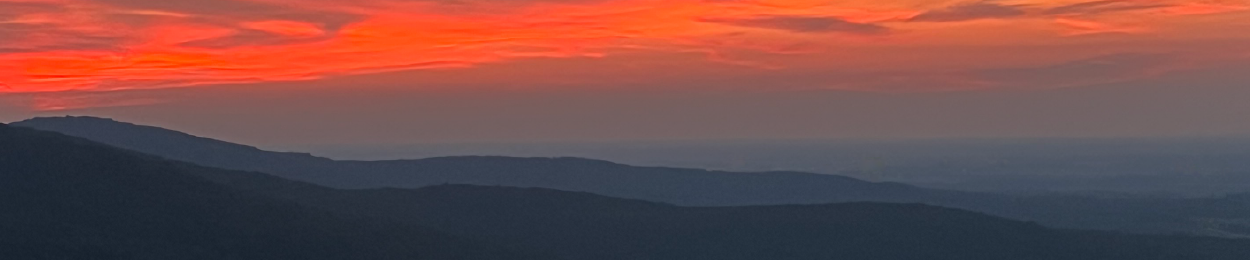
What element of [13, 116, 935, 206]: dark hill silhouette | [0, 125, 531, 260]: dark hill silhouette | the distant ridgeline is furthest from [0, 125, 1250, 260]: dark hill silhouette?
[13, 116, 935, 206]: dark hill silhouette

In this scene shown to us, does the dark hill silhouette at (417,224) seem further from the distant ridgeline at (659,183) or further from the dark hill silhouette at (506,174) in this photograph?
the dark hill silhouette at (506,174)

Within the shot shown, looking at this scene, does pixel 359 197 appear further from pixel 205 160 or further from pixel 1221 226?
pixel 1221 226

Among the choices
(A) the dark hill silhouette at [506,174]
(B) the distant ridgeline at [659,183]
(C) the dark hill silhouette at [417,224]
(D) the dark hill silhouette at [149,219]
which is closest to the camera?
(D) the dark hill silhouette at [149,219]

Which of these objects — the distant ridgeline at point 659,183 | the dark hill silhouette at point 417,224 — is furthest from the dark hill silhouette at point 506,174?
the dark hill silhouette at point 417,224

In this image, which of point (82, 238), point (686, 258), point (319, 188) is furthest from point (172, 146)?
point (82, 238)

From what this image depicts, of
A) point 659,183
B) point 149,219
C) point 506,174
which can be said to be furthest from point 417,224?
point 659,183
